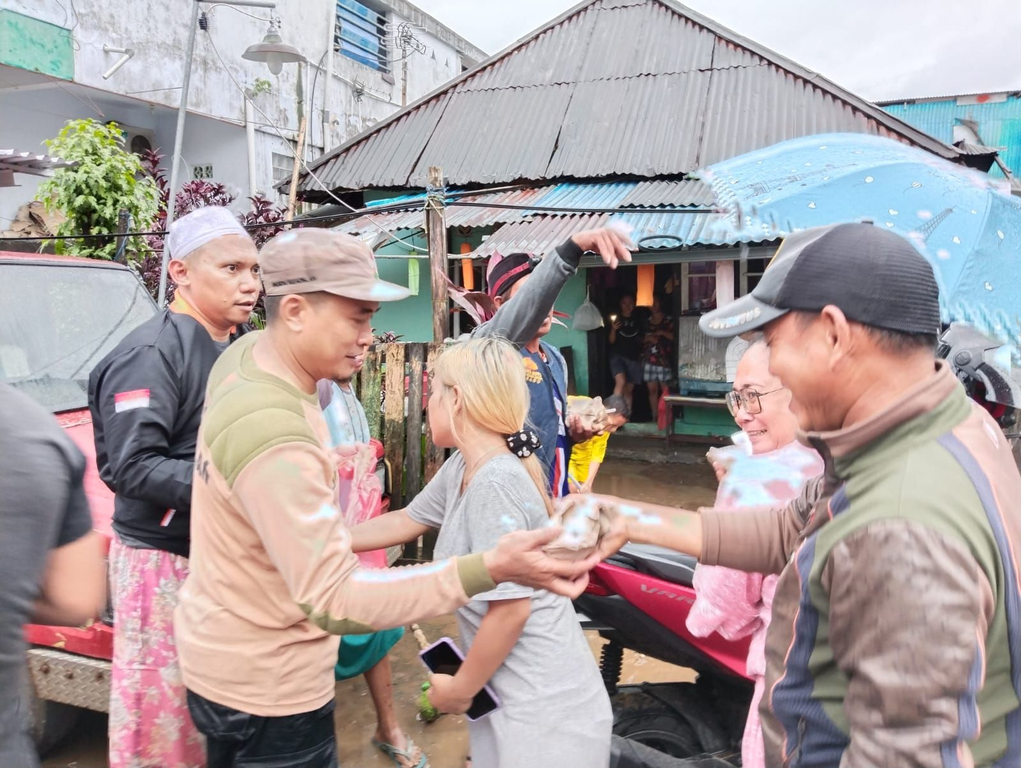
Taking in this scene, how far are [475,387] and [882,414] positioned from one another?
3.21 feet

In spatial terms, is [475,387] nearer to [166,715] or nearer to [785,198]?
[166,715]

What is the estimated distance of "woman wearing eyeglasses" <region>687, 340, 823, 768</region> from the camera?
1.84 meters

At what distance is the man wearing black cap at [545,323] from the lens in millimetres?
2773

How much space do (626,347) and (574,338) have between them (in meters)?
0.70

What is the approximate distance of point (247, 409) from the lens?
4.86 feet

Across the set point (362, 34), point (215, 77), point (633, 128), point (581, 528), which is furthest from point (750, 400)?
point (362, 34)

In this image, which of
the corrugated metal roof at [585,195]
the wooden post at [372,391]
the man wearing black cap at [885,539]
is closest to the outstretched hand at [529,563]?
the man wearing black cap at [885,539]

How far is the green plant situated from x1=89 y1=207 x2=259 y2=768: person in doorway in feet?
16.0

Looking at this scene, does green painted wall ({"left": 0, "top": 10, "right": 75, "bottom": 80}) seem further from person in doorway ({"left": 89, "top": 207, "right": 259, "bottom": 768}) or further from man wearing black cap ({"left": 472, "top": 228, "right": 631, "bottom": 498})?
person in doorway ({"left": 89, "top": 207, "right": 259, "bottom": 768})

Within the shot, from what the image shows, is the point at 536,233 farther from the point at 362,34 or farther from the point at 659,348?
the point at 362,34

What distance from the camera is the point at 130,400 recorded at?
6.92 ft

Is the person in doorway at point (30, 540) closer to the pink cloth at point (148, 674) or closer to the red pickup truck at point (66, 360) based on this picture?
the pink cloth at point (148, 674)

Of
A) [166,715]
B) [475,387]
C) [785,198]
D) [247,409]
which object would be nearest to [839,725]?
[475,387]

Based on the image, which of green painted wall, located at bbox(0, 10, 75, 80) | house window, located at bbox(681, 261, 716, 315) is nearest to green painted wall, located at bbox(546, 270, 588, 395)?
house window, located at bbox(681, 261, 716, 315)
